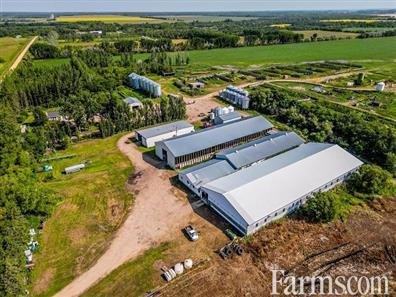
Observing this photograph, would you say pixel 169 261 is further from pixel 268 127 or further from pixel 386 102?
pixel 386 102

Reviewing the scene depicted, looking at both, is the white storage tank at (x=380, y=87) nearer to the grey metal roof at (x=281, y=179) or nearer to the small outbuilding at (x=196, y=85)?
the grey metal roof at (x=281, y=179)

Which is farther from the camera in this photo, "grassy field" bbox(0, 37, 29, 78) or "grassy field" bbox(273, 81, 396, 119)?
"grassy field" bbox(0, 37, 29, 78)

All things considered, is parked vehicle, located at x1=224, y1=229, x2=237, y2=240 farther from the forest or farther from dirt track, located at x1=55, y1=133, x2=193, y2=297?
the forest

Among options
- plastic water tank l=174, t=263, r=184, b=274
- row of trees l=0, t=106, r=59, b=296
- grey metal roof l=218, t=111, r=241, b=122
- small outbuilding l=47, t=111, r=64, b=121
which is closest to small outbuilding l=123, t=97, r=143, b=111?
small outbuilding l=47, t=111, r=64, b=121

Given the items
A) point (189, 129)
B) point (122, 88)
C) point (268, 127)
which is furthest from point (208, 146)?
point (122, 88)

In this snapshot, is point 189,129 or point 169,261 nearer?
point 169,261

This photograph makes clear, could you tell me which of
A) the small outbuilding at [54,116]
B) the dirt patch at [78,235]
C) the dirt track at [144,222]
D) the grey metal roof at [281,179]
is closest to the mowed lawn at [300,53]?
the small outbuilding at [54,116]
